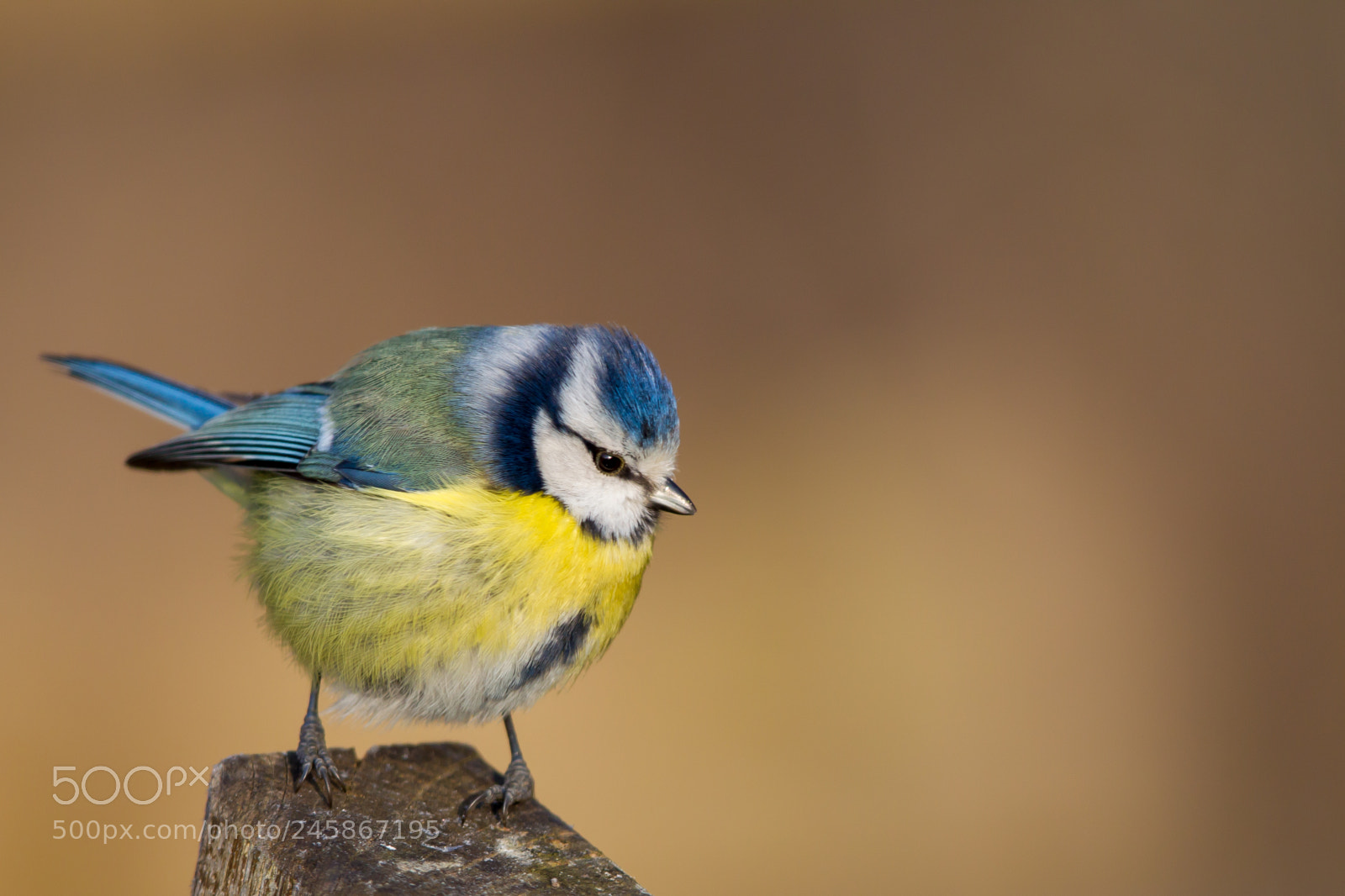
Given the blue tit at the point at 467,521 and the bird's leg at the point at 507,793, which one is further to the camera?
the blue tit at the point at 467,521

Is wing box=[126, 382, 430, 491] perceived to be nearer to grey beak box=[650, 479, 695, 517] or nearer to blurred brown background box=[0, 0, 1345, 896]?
grey beak box=[650, 479, 695, 517]

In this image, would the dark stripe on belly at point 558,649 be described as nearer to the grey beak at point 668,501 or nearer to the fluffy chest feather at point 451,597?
the fluffy chest feather at point 451,597

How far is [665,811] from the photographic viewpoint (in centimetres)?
391

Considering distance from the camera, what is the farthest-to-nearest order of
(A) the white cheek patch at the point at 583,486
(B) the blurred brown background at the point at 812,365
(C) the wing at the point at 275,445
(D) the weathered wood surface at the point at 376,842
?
(B) the blurred brown background at the point at 812,365, (C) the wing at the point at 275,445, (A) the white cheek patch at the point at 583,486, (D) the weathered wood surface at the point at 376,842

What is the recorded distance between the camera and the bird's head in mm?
2109

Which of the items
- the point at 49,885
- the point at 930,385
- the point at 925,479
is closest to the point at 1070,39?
the point at 930,385

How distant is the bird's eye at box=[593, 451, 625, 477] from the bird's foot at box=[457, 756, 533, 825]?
545 millimetres

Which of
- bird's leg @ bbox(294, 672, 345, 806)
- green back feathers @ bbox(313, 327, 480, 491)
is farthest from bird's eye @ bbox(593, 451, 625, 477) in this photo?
bird's leg @ bbox(294, 672, 345, 806)

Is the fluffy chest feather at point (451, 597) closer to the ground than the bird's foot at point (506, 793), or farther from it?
farther from it

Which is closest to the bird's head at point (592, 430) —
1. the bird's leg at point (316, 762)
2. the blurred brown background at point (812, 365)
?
the bird's leg at point (316, 762)

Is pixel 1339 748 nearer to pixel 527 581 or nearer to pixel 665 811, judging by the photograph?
pixel 665 811

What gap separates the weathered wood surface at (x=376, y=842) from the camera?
5.02ft

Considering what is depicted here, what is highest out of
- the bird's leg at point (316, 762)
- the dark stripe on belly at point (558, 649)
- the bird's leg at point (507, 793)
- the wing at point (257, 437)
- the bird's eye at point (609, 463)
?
the bird's eye at point (609, 463)

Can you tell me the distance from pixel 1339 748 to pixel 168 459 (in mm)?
4045
